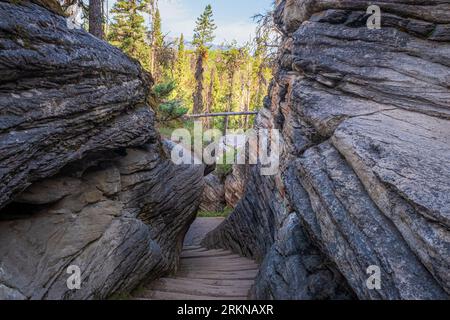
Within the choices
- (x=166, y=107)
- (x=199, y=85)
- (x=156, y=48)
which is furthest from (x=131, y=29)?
(x=166, y=107)

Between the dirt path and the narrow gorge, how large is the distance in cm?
31

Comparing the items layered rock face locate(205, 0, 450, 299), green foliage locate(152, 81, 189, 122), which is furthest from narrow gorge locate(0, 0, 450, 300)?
green foliage locate(152, 81, 189, 122)

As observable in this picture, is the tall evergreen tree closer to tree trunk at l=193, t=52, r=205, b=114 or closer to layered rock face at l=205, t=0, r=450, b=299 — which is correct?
tree trunk at l=193, t=52, r=205, b=114

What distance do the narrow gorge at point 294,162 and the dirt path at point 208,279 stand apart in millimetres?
314

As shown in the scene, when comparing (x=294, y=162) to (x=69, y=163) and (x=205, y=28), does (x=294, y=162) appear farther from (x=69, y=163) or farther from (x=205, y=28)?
(x=205, y=28)

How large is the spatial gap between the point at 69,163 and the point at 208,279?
448 cm

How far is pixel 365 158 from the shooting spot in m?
4.47

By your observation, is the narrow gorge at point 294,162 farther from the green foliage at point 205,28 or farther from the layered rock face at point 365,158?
the green foliage at point 205,28

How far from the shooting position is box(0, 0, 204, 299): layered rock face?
4402mm

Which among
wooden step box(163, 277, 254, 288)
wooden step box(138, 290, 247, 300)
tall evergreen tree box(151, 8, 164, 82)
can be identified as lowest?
wooden step box(163, 277, 254, 288)

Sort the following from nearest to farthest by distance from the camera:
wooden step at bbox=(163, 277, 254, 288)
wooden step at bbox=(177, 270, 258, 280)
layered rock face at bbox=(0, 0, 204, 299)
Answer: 1. layered rock face at bbox=(0, 0, 204, 299)
2. wooden step at bbox=(163, 277, 254, 288)
3. wooden step at bbox=(177, 270, 258, 280)

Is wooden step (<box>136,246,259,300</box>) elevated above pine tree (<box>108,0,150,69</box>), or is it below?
below
